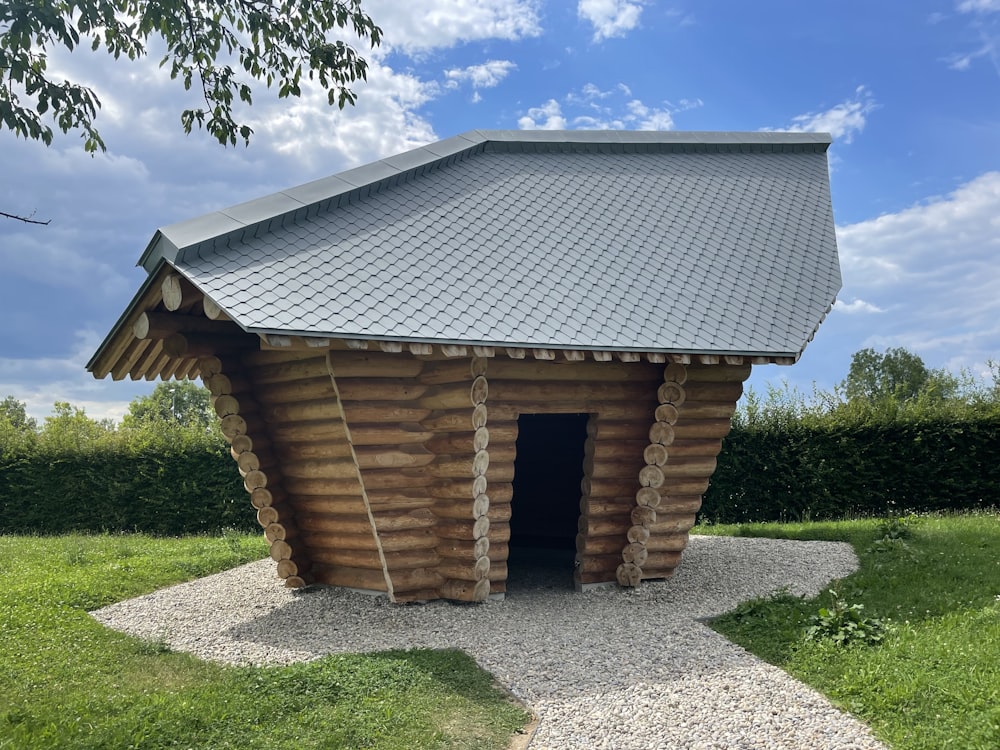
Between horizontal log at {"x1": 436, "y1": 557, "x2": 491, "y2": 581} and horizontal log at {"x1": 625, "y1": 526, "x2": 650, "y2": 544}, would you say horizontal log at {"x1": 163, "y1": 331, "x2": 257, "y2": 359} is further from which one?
horizontal log at {"x1": 625, "y1": 526, "x2": 650, "y2": 544}

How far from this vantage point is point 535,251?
9.76 metres

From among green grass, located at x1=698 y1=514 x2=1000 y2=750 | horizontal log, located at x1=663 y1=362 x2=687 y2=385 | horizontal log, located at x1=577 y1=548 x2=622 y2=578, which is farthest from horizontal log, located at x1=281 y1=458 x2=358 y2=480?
green grass, located at x1=698 y1=514 x2=1000 y2=750

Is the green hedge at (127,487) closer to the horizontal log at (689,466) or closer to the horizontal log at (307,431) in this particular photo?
the horizontal log at (307,431)

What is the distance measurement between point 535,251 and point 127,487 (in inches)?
496

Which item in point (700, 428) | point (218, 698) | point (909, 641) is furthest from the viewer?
point (700, 428)

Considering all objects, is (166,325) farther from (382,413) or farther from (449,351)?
(449,351)

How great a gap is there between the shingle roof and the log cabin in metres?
0.04

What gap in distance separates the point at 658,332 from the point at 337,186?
4.61 metres

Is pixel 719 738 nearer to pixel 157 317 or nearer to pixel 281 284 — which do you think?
pixel 281 284

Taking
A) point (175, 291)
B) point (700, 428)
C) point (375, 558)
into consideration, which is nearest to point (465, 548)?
point (375, 558)

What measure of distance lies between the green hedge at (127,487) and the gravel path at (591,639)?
640 centimetres

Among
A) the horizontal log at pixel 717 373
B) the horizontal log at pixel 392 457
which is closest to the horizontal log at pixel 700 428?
the horizontal log at pixel 717 373


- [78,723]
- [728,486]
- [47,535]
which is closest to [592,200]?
[728,486]

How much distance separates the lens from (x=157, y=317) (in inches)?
327
